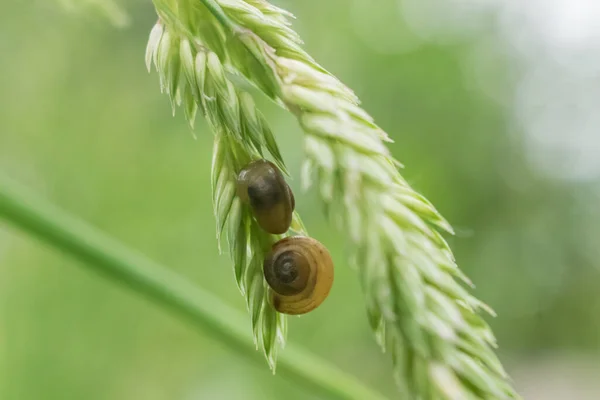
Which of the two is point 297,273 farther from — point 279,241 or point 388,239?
point 388,239

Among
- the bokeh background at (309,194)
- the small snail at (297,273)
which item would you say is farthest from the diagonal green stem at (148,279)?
the bokeh background at (309,194)

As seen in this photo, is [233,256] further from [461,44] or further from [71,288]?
[461,44]

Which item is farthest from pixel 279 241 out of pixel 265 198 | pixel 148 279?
pixel 148 279

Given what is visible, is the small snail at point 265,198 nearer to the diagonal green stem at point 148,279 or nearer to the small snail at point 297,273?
the small snail at point 297,273

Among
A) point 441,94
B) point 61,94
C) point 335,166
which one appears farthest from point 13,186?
point 441,94

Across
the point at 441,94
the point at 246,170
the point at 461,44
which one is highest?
the point at 461,44

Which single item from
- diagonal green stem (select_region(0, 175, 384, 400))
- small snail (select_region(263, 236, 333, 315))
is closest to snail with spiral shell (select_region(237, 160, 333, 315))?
small snail (select_region(263, 236, 333, 315))
